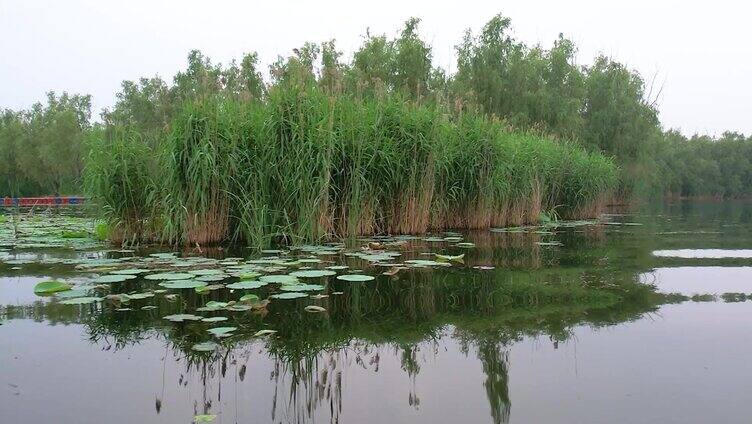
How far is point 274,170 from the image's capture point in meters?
7.51

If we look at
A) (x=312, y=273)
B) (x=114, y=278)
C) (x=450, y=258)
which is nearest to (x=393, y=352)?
(x=312, y=273)

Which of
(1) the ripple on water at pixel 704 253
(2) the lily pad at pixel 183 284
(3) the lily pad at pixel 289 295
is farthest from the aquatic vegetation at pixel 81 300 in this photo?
(1) the ripple on water at pixel 704 253

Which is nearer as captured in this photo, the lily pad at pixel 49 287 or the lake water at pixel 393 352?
the lake water at pixel 393 352

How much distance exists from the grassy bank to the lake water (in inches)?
75.8

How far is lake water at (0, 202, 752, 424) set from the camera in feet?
7.64

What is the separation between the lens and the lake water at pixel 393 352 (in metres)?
2.33

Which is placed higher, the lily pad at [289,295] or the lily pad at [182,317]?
the lily pad at [289,295]

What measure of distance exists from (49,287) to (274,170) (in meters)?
3.52

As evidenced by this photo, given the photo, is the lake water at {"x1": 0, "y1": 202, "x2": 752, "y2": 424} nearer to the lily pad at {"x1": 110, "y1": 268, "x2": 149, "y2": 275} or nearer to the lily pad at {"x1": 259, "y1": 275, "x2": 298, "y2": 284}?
the lily pad at {"x1": 259, "y1": 275, "x2": 298, "y2": 284}

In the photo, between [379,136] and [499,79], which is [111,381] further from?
[499,79]

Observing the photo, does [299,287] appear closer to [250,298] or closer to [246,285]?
[246,285]

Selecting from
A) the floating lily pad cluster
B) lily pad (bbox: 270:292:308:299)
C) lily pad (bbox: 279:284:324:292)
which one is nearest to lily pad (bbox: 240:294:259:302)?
the floating lily pad cluster

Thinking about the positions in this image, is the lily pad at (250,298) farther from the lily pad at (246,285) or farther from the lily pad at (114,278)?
the lily pad at (114,278)

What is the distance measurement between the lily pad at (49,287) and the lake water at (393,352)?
0.08 meters
